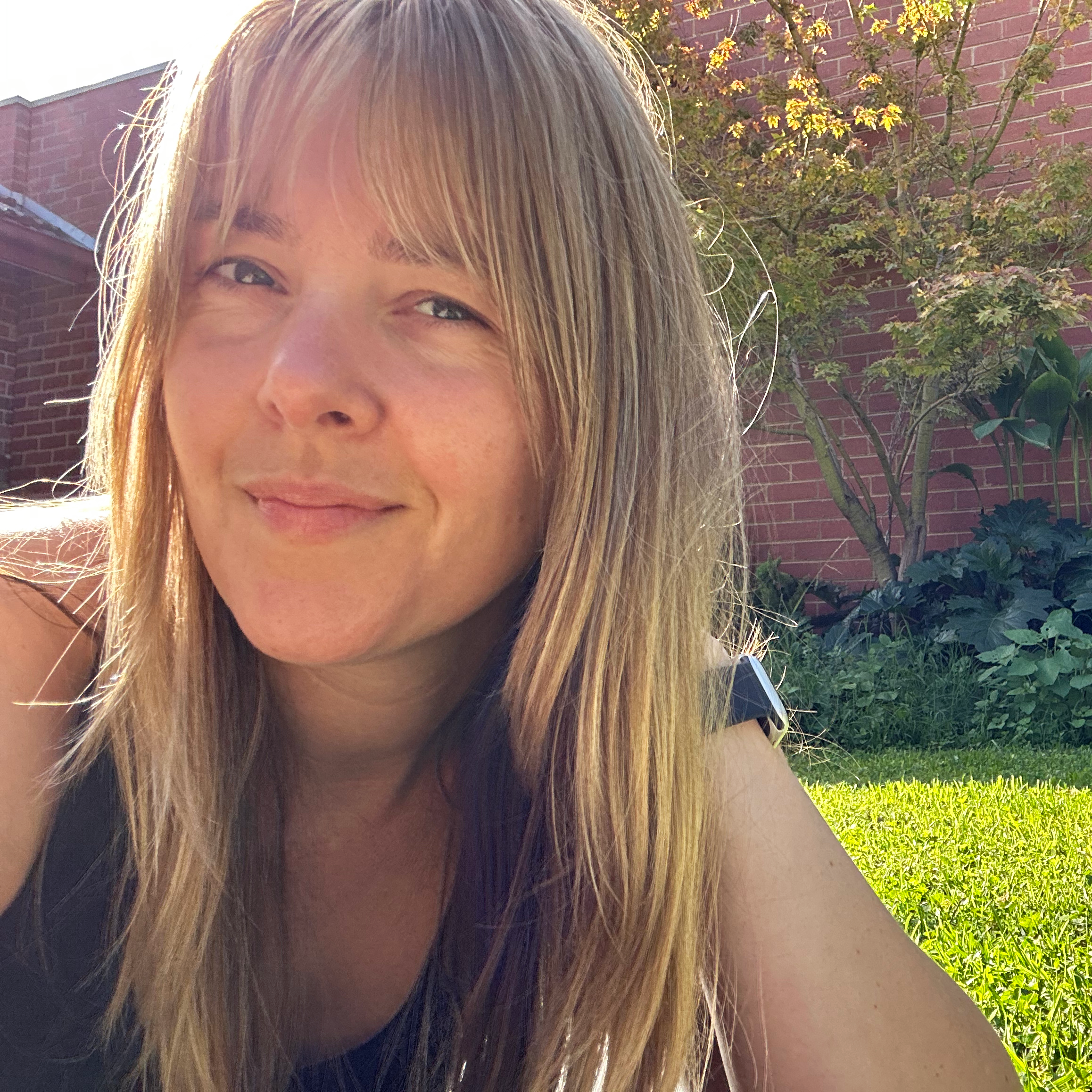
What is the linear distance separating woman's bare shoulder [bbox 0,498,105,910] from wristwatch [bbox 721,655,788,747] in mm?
880

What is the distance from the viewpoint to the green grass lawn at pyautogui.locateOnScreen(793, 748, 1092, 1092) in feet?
6.97

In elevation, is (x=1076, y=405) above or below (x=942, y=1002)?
below

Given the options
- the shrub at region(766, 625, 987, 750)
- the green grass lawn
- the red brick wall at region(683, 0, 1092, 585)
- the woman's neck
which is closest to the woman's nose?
the woman's neck

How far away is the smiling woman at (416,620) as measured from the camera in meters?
1.45

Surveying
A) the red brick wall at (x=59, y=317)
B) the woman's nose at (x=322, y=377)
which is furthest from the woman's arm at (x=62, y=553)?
the red brick wall at (x=59, y=317)

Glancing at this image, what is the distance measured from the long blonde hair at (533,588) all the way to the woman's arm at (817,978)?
0.19ft

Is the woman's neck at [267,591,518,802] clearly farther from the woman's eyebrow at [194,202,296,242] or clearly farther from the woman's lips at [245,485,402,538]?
the woman's eyebrow at [194,202,296,242]

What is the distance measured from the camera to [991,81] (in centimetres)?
758

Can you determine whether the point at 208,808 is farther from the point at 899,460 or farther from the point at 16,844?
the point at 899,460

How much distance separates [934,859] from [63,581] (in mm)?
2459

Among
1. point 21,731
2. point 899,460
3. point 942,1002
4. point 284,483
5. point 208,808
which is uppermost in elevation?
point 284,483

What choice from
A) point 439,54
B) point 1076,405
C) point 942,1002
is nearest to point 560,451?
point 439,54

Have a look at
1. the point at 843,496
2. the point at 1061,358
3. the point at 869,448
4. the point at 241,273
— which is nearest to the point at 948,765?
the point at 843,496

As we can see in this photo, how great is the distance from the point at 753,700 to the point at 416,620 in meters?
0.50
